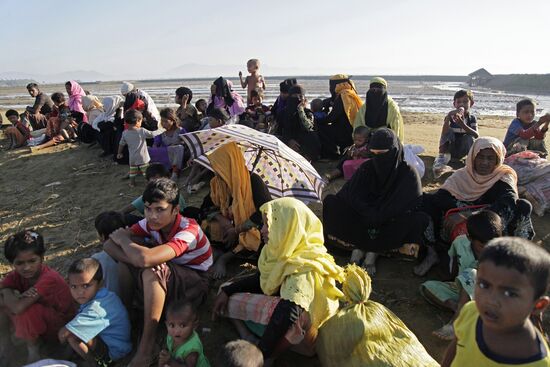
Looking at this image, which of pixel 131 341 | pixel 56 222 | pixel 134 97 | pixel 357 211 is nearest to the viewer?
pixel 131 341

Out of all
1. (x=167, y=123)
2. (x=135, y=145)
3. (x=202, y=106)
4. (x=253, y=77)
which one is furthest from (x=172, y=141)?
(x=253, y=77)

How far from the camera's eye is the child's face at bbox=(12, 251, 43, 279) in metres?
2.96

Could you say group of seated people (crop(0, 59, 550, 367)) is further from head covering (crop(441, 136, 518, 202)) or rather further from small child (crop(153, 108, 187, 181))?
small child (crop(153, 108, 187, 181))

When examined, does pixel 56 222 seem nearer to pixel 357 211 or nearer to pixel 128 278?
pixel 128 278

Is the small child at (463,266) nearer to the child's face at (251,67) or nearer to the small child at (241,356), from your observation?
the small child at (241,356)

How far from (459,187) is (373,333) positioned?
2507mm

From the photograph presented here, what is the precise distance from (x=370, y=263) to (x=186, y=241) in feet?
6.33

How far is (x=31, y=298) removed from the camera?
9.52ft

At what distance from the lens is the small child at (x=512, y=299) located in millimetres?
1640

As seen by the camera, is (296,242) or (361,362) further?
(296,242)

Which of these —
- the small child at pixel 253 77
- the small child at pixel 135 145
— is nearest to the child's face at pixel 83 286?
the small child at pixel 135 145

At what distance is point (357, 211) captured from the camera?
412cm

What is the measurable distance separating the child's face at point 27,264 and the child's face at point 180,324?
120 cm

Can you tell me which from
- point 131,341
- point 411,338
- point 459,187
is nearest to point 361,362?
point 411,338
